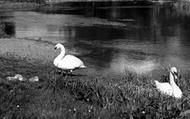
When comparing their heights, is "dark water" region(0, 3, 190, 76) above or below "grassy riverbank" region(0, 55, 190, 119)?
below

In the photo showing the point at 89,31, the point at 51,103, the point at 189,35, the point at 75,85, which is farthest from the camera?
the point at 89,31

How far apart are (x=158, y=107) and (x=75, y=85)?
125 inches

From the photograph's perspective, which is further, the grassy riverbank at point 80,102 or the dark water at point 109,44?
the dark water at point 109,44

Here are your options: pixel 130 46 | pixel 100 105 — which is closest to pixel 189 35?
pixel 130 46

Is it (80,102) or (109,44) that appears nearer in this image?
(80,102)

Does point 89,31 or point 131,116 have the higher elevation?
point 131,116

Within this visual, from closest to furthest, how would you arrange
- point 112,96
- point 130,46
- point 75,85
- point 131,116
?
point 131,116 < point 112,96 < point 75,85 < point 130,46

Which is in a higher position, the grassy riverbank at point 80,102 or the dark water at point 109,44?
the grassy riverbank at point 80,102

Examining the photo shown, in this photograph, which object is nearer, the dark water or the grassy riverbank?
the grassy riverbank

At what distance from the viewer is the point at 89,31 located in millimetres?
36781

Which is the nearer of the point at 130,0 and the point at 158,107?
the point at 158,107

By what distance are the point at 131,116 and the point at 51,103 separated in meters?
2.13

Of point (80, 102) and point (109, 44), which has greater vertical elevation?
point (80, 102)

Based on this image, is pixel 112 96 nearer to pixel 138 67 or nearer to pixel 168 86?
pixel 168 86
